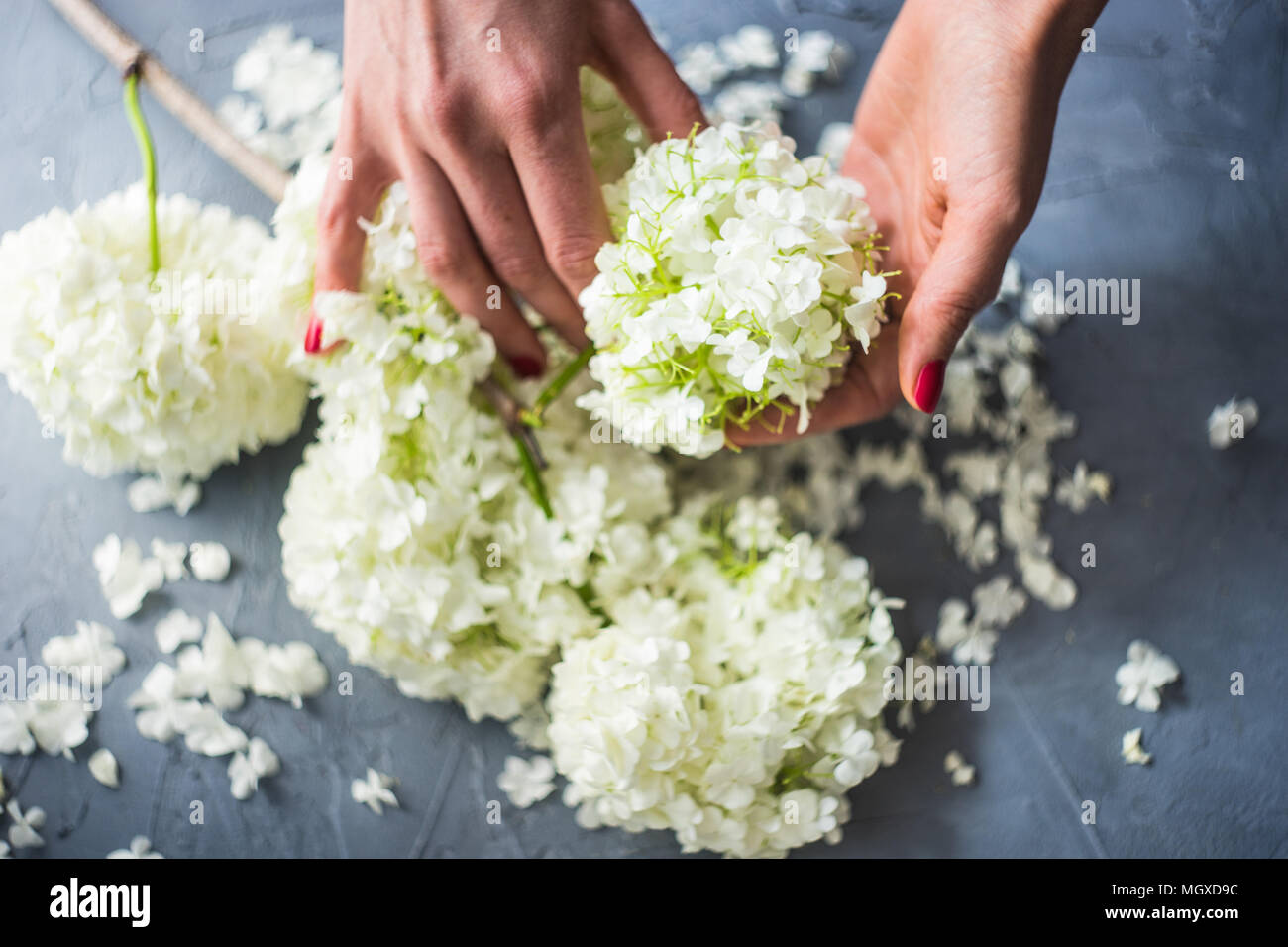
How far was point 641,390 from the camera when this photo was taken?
0.65 m

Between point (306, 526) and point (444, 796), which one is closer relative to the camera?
point (306, 526)

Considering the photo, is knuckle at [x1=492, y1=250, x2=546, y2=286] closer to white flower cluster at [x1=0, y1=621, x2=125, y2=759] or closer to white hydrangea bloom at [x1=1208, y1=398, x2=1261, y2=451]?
white flower cluster at [x1=0, y1=621, x2=125, y2=759]

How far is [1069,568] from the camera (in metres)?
0.94

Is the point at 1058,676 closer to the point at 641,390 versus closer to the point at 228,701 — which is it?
the point at 641,390

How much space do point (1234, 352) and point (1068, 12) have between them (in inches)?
17.3

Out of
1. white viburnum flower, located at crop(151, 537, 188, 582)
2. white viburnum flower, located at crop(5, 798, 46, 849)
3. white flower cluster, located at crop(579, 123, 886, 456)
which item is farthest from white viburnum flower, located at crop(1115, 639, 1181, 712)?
white viburnum flower, located at crop(5, 798, 46, 849)

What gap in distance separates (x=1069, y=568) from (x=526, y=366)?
0.56 metres

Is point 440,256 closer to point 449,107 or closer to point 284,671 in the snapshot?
point 449,107

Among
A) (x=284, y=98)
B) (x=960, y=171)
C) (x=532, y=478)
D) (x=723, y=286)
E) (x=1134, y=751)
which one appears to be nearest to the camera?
(x=723, y=286)

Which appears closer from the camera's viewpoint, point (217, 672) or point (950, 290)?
point (950, 290)

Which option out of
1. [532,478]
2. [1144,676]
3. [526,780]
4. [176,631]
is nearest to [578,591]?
[532,478]

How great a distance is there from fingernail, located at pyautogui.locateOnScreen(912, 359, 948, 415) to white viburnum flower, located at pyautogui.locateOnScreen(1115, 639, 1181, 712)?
1.30ft

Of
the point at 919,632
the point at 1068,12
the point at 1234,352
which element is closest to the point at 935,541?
the point at 919,632

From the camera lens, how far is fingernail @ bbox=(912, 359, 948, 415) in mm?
695
